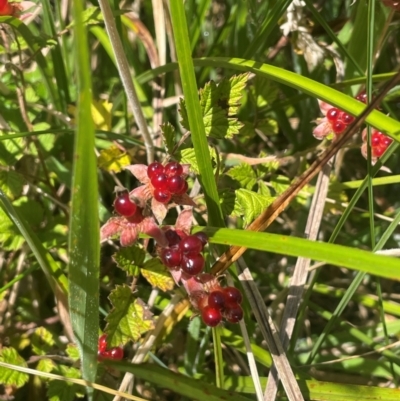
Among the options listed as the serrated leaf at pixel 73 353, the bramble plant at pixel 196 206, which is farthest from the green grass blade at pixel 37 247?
the serrated leaf at pixel 73 353

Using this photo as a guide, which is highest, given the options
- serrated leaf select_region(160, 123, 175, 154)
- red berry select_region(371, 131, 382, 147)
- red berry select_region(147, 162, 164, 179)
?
red berry select_region(371, 131, 382, 147)

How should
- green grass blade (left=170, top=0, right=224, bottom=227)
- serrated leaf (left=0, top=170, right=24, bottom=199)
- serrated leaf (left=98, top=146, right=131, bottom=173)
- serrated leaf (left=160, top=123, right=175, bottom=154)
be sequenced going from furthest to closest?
serrated leaf (left=98, top=146, right=131, bottom=173), serrated leaf (left=0, top=170, right=24, bottom=199), serrated leaf (left=160, top=123, right=175, bottom=154), green grass blade (left=170, top=0, right=224, bottom=227)

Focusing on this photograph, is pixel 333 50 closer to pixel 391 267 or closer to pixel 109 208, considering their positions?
pixel 109 208

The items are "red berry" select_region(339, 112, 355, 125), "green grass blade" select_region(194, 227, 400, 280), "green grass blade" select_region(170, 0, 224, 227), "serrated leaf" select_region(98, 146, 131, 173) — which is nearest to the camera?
"green grass blade" select_region(194, 227, 400, 280)

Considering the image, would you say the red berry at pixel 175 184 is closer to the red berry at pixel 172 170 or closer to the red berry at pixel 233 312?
the red berry at pixel 172 170

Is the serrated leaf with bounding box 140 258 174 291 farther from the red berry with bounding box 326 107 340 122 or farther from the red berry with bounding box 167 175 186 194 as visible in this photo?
the red berry with bounding box 326 107 340 122

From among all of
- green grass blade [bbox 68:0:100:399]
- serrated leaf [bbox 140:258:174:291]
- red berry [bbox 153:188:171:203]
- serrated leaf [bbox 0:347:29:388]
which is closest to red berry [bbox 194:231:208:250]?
red berry [bbox 153:188:171:203]
